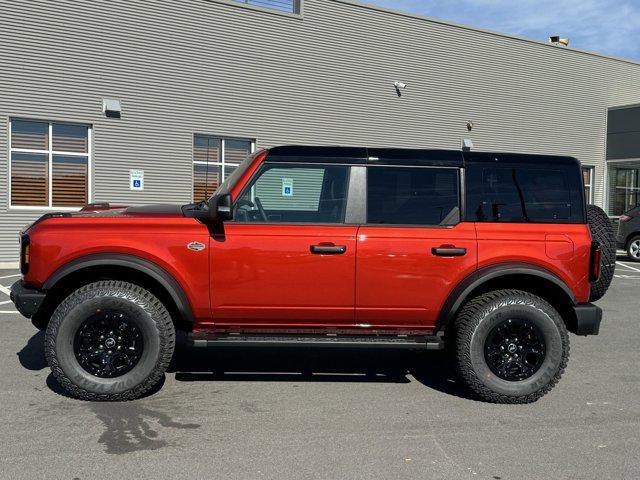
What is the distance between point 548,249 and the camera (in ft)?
16.1

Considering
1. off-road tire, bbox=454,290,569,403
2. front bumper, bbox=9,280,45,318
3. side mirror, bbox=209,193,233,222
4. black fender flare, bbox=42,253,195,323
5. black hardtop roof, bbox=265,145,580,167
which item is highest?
black hardtop roof, bbox=265,145,580,167

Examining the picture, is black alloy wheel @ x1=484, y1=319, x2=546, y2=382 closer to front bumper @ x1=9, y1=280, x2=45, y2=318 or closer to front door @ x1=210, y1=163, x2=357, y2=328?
front door @ x1=210, y1=163, x2=357, y2=328

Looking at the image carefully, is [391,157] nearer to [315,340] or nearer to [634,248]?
[315,340]

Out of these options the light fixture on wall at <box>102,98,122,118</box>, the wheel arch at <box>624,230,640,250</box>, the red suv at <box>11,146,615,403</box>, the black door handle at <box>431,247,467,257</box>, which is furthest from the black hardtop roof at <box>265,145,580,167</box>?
the wheel arch at <box>624,230,640,250</box>

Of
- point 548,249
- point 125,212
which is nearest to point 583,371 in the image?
point 548,249

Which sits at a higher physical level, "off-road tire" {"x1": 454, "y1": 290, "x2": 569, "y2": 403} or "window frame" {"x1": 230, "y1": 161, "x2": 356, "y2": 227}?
"window frame" {"x1": 230, "y1": 161, "x2": 356, "y2": 227}

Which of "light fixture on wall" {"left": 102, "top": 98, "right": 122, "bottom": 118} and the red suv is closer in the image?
the red suv

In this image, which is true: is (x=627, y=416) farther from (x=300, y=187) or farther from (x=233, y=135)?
(x=233, y=135)

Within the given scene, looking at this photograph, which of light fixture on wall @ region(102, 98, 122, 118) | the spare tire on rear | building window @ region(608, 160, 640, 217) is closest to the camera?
the spare tire on rear

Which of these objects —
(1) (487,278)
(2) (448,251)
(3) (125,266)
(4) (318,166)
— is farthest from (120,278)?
(1) (487,278)

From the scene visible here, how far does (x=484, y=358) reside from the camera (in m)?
4.86

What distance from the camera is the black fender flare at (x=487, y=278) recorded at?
4844mm

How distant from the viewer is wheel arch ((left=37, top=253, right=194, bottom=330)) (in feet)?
15.4

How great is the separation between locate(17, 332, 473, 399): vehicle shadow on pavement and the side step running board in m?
0.41
